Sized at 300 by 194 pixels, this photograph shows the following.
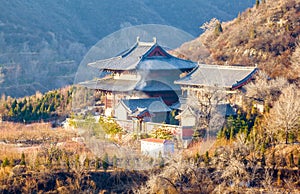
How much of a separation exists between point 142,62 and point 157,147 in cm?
524

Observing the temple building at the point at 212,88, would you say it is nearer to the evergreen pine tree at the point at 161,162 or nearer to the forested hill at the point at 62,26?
the evergreen pine tree at the point at 161,162

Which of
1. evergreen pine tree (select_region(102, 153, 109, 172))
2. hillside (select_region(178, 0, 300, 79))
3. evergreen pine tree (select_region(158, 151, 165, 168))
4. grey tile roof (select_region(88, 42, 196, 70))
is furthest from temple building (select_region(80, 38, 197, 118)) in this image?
evergreen pine tree (select_region(158, 151, 165, 168))

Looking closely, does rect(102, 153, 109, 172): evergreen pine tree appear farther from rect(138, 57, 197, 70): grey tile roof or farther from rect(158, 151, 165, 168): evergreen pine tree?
rect(138, 57, 197, 70): grey tile roof

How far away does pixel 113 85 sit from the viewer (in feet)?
87.1

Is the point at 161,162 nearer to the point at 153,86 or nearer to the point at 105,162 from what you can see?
the point at 105,162

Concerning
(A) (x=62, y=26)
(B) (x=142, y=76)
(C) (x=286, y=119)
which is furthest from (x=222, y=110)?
(A) (x=62, y=26)

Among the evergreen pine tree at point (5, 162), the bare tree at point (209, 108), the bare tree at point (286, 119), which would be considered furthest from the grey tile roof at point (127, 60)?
the evergreen pine tree at point (5, 162)

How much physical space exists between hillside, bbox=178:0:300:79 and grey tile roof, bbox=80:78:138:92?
4.82 m

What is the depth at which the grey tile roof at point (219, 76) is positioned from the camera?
24.4 m

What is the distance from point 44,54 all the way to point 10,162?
34.3m

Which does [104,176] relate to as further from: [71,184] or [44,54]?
[44,54]

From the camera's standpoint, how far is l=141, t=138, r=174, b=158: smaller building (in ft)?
69.7

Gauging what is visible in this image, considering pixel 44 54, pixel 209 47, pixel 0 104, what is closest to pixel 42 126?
pixel 0 104

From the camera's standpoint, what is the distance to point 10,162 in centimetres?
2027
